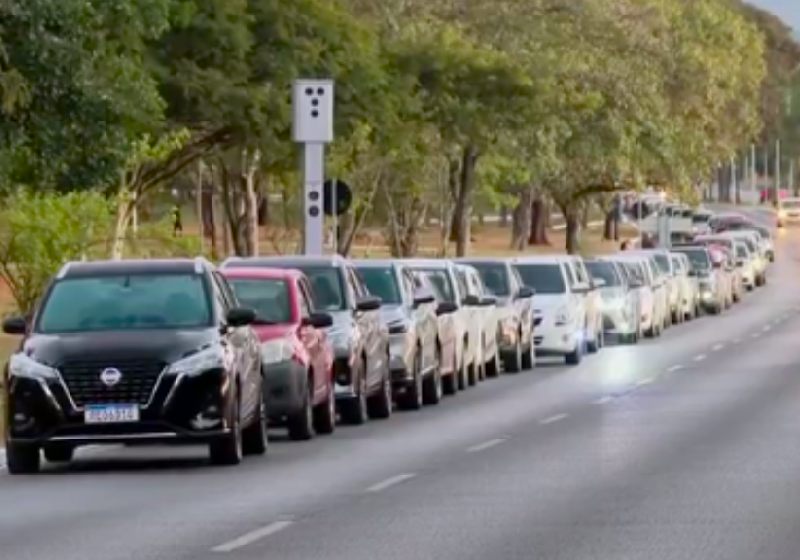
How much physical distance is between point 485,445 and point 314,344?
263 cm

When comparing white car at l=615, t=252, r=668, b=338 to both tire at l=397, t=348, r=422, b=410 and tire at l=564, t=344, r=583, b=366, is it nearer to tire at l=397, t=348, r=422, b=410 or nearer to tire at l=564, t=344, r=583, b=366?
tire at l=564, t=344, r=583, b=366

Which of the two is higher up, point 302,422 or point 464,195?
point 464,195

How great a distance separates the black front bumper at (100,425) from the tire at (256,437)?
187cm

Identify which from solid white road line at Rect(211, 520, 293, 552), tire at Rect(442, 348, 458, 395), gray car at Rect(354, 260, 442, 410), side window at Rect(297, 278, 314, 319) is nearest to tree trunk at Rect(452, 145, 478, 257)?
tire at Rect(442, 348, 458, 395)

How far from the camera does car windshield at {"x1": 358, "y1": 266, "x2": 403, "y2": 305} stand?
35000mm

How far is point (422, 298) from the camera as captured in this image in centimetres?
3512

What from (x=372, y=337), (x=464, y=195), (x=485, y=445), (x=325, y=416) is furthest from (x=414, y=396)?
(x=464, y=195)

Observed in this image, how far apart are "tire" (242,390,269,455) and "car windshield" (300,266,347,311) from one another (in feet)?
18.2

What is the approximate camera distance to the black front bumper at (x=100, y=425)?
915 inches

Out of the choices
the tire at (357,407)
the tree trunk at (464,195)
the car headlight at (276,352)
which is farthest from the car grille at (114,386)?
the tree trunk at (464,195)

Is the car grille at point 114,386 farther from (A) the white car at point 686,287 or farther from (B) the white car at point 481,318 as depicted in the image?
(A) the white car at point 686,287

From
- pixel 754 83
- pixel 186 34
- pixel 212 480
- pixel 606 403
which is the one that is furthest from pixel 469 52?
pixel 754 83

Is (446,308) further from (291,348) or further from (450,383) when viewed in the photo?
(291,348)

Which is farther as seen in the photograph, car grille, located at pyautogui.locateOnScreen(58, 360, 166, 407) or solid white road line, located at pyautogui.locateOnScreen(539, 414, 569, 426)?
solid white road line, located at pyautogui.locateOnScreen(539, 414, 569, 426)
